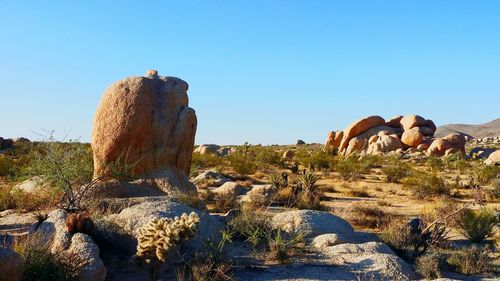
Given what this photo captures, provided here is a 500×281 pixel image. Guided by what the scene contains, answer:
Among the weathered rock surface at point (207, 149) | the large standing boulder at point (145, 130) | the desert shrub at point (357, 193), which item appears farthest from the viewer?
the weathered rock surface at point (207, 149)

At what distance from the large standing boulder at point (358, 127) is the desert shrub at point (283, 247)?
3728 centimetres

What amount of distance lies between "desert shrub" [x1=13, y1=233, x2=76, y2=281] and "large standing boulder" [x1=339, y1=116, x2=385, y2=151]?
132 ft

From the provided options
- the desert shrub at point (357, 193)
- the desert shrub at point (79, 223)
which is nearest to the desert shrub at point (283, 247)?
the desert shrub at point (79, 223)

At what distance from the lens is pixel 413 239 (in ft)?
31.5

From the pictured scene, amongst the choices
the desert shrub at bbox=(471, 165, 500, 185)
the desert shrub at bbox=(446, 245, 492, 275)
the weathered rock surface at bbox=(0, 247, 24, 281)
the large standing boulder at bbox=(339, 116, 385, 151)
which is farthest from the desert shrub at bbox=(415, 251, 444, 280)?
the large standing boulder at bbox=(339, 116, 385, 151)

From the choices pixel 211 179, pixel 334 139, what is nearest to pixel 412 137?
pixel 334 139

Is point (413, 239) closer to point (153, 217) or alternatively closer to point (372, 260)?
point (372, 260)

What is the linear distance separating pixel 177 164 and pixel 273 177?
217 inches

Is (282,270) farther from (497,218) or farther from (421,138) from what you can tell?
(421,138)

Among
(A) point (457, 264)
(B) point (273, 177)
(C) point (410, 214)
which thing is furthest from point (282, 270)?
(B) point (273, 177)

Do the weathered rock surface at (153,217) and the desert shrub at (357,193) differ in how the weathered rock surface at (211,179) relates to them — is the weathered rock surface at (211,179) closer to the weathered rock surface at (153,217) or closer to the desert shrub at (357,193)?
the desert shrub at (357,193)

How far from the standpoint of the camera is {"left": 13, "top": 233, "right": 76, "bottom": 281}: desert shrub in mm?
6090

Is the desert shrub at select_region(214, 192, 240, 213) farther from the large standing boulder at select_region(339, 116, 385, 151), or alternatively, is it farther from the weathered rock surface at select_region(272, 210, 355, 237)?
the large standing boulder at select_region(339, 116, 385, 151)

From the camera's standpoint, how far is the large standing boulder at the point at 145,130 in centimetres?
1207
